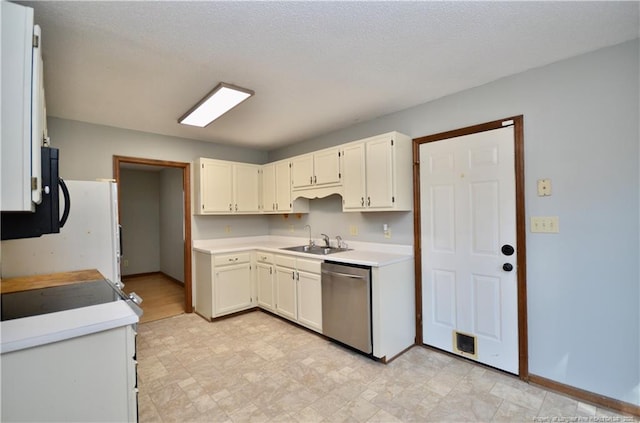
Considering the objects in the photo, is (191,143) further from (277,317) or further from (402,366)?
(402,366)

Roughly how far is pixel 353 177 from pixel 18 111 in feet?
8.18

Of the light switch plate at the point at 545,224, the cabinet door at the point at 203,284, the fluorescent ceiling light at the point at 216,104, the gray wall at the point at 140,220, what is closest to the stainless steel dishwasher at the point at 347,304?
the light switch plate at the point at 545,224

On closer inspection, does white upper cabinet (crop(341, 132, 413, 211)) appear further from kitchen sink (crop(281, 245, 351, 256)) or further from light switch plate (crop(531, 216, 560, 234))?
light switch plate (crop(531, 216, 560, 234))

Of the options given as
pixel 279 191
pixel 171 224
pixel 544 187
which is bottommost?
pixel 171 224

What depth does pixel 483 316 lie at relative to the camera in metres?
2.47

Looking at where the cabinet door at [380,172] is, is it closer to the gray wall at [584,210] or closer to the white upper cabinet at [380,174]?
the white upper cabinet at [380,174]

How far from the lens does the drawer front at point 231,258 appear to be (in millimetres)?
3616

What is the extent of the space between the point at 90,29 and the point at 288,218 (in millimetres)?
3110

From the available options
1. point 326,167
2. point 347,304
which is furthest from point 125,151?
point 347,304

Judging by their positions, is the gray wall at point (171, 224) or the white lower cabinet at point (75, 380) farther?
the gray wall at point (171, 224)

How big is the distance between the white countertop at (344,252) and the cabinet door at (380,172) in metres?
0.50

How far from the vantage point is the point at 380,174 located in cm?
286

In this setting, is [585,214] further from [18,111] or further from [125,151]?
[125,151]

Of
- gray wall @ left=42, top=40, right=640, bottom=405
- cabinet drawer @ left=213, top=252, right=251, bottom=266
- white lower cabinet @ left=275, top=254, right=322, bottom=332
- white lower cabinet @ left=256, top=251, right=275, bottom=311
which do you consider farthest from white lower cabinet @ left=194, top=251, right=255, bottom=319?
gray wall @ left=42, top=40, right=640, bottom=405
